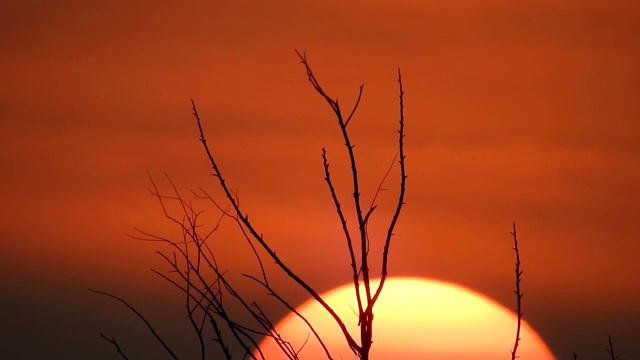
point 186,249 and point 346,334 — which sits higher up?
point 186,249

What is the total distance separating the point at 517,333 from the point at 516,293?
0.16 m

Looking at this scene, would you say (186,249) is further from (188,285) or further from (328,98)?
(328,98)

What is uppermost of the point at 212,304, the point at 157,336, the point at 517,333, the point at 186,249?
the point at 186,249

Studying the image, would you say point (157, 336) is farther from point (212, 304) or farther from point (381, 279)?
point (381, 279)

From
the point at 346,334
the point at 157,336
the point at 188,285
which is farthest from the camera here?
the point at 188,285

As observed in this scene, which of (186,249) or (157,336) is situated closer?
(157,336)

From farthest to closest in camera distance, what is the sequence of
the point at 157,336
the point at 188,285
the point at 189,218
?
the point at 189,218 → the point at 188,285 → the point at 157,336

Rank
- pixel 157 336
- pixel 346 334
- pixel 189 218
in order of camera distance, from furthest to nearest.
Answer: pixel 189 218, pixel 157 336, pixel 346 334

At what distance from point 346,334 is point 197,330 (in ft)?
1.96

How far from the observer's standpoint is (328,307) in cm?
217

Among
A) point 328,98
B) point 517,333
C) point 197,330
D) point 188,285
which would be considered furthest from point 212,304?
point 517,333

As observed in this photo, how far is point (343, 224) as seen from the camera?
7.29ft

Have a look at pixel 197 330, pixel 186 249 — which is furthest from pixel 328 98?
pixel 186 249

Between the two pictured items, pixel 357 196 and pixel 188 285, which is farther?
pixel 188 285
